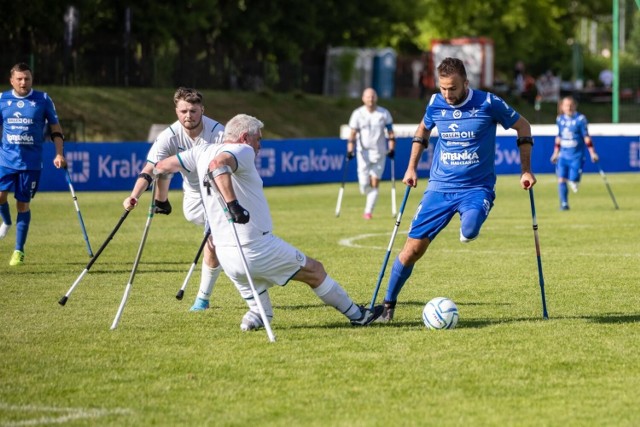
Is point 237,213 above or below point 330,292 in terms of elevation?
above

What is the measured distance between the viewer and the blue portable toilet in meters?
59.5

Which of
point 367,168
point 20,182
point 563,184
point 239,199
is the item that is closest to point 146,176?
point 239,199

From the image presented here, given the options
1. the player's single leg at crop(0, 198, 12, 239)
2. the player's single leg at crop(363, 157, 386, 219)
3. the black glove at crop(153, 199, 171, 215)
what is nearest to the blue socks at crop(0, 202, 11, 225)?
the player's single leg at crop(0, 198, 12, 239)

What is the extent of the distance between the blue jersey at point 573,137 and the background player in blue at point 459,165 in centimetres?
1494

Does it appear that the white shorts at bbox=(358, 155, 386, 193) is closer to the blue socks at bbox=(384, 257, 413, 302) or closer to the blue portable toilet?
the blue socks at bbox=(384, 257, 413, 302)

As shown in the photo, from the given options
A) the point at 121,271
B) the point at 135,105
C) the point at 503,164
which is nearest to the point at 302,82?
the point at 135,105

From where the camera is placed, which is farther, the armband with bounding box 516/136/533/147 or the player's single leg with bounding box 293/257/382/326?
the armband with bounding box 516/136/533/147

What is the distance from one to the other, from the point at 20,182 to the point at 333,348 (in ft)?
24.8

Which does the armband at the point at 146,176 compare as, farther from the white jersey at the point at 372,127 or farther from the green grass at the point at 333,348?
the white jersey at the point at 372,127

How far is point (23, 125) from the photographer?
15578 millimetres

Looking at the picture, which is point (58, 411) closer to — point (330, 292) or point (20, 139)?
point (330, 292)

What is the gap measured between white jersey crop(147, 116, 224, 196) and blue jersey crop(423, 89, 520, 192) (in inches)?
88.1

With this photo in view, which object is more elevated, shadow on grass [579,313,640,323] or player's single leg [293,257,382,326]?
player's single leg [293,257,382,326]

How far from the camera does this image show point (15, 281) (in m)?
13.8
